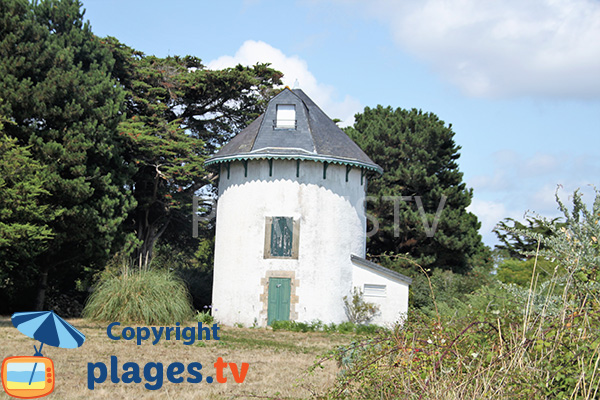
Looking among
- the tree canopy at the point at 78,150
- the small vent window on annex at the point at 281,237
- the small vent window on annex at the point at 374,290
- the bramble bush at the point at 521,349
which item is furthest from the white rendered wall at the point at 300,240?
the bramble bush at the point at 521,349

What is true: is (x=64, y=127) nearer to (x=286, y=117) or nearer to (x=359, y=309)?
(x=286, y=117)

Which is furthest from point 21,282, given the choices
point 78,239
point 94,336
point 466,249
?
point 466,249

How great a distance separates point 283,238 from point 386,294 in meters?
3.76

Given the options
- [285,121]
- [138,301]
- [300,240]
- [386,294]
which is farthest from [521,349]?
[285,121]

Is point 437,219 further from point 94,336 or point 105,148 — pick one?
point 94,336

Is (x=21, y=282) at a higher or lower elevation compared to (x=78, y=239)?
lower

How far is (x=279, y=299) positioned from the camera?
19172 millimetres

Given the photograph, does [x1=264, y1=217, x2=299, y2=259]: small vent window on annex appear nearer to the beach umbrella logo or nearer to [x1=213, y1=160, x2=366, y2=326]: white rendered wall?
[x1=213, y1=160, x2=366, y2=326]: white rendered wall

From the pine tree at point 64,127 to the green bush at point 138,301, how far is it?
87.9 inches

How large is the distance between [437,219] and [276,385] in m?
17.2

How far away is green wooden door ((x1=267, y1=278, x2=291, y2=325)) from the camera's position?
19125mm

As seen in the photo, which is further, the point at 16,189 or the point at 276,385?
the point at 16,189

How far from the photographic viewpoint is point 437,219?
82.5 feet

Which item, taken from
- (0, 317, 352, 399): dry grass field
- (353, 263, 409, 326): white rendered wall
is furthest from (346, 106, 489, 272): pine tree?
(0, 317, 352, 399): dry grass field
